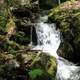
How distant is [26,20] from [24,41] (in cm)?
158

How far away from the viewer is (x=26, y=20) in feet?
46.0

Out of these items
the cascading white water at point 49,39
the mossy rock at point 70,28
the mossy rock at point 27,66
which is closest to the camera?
the mossy rock at point 27,66

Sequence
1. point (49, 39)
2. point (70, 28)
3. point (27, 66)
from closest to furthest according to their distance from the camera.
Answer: point (27, 66)
point (70, 28)
point (49, 39)

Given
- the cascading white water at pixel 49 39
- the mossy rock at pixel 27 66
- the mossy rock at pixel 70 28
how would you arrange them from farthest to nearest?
the cascading white water at pixel 49 39, the mossy rock at pixel 70 28, the mossy rock at pixel 27 66

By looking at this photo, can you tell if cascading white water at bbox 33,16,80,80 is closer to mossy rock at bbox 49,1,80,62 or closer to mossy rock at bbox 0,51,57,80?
mossy rock at bbox 49,1,80,62

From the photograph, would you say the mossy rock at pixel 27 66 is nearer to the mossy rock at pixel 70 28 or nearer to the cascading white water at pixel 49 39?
the cascading white water at pixel 49 39

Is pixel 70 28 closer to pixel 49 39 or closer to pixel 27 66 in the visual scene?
pixel 49 39

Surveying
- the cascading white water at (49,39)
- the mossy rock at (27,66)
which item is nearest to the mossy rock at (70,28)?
the cascading white water at (49,39)

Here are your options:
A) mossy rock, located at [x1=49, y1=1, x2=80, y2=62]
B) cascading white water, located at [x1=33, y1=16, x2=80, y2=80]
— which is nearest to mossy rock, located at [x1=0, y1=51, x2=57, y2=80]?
cascading white water, located at [x1=33, y1=16, x2=80, y2=80]

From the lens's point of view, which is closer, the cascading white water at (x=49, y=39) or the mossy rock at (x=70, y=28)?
the mossy rock at (x=70, y=28)

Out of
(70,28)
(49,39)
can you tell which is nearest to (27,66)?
(70,28)

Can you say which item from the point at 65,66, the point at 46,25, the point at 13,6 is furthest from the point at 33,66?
the point at 13,6

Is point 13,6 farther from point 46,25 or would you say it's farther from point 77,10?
point 77,10

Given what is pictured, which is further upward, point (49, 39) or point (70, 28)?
point (70, 28)
